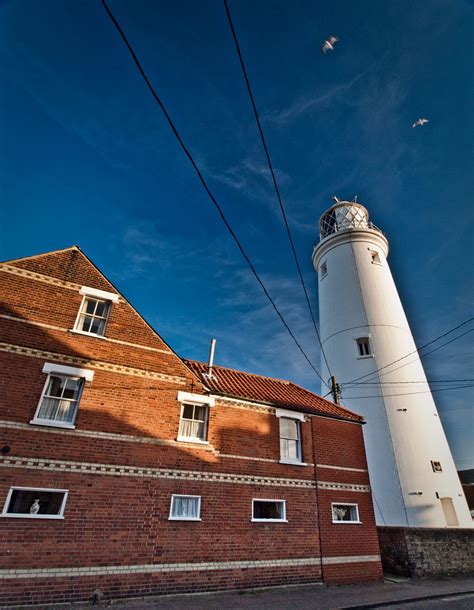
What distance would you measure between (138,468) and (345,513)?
350 inches

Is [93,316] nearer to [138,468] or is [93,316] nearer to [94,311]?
[94,311]

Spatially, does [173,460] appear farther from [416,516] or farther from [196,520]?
[416,516]

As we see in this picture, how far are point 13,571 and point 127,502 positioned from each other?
285cm

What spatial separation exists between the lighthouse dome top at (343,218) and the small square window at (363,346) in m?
8.89

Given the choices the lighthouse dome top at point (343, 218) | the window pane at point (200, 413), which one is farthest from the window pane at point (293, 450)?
the lighthouse dome top at point (343, 218)

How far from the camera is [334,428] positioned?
14.9 meters

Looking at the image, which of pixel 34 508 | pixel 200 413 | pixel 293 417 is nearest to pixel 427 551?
pixel 293 417

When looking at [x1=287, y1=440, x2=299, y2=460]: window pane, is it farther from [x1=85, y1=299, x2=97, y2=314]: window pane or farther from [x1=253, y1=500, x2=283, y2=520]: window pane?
[x1=85, y1=299, x2=97, y2=314]: window pane

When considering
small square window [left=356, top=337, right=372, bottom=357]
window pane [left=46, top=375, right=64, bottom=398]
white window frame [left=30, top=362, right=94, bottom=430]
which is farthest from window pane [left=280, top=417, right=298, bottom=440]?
window pane [left=46, top=375, right=64, bottom=398]

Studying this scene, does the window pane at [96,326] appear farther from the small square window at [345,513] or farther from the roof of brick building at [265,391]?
the small square window at [345,513]

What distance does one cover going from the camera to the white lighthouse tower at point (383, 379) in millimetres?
15414

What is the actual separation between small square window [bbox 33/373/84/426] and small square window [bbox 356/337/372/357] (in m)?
15.4

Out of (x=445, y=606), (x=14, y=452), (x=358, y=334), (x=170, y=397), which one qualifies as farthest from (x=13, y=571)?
(x=358, y=334)

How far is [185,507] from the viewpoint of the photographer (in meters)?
10.5
